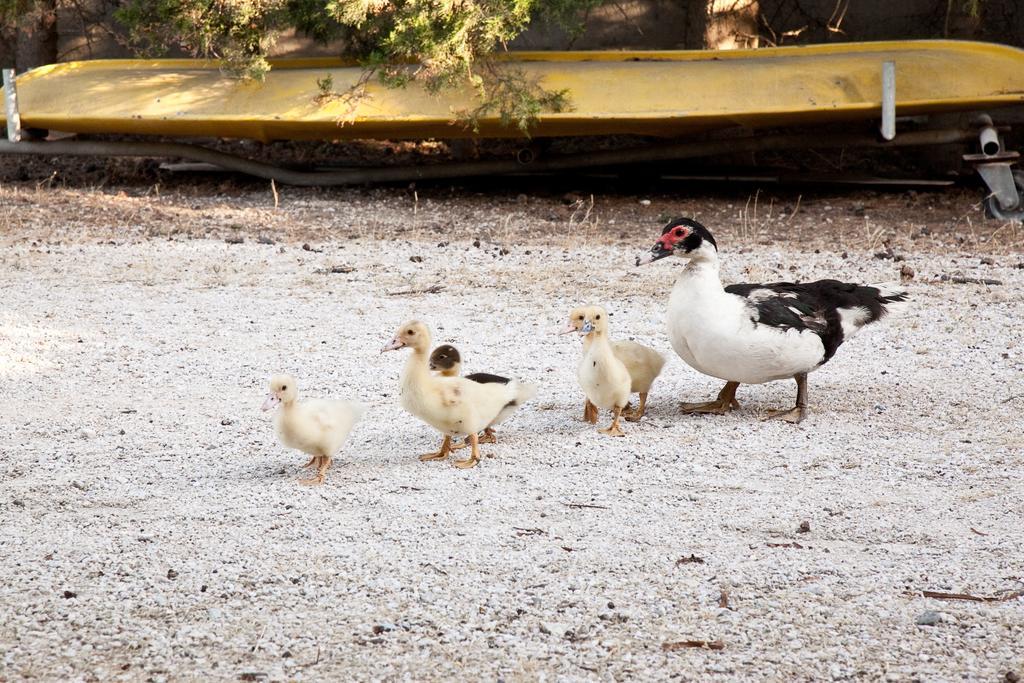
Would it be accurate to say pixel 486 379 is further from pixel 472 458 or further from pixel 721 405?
pixel 721 405

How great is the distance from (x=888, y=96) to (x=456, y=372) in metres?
6.72

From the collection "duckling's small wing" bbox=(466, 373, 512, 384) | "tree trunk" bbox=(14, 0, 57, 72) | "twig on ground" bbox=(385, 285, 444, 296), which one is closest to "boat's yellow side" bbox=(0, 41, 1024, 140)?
"tree trunk" bbox=(14, 0, 57, 72)

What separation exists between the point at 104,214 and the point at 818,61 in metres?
6.48

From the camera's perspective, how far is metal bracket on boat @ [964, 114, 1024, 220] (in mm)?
10656

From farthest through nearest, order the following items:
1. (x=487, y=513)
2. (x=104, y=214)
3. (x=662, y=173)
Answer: (x=662, y=173)
(x=104, y=214)
(x=487, y=513)

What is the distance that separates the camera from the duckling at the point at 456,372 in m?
5.18

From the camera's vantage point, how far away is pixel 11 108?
11.8 metres

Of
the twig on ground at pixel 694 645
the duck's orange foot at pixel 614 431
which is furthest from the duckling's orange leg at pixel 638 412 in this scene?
the twig on ground at pixel 694 645

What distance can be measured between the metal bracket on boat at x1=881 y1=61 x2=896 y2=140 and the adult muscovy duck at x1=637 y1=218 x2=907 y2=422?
5447 millimetres

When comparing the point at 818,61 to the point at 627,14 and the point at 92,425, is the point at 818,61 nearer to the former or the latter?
the point at 627,14

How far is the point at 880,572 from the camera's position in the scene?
389cm

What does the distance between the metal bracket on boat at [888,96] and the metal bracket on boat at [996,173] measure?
2.48 feet

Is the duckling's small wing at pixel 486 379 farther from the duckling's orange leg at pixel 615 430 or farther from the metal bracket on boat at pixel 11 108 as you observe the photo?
the metal bracket on boat at pixel 11 108

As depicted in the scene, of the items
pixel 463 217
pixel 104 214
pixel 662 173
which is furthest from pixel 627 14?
pixel 104 214
